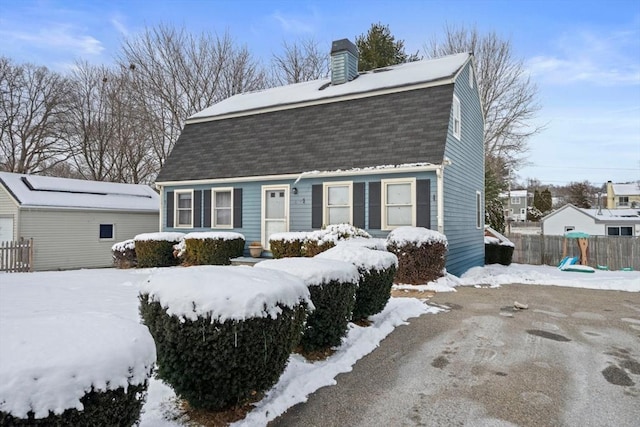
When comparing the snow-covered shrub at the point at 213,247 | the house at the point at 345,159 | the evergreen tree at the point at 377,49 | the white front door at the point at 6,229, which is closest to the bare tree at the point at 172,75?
the evergreen tree at the point at 377,49

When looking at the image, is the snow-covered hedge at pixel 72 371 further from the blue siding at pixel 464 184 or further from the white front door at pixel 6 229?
the white front door at pixel 6 229

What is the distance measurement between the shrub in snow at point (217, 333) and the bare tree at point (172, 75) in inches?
923

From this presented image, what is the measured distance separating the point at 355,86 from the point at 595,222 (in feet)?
78.5

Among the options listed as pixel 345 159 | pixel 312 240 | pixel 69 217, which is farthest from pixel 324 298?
pixel 69 217

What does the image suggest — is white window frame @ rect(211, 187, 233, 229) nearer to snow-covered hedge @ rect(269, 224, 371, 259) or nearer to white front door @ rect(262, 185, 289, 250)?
white front door @ rect(262, 185, 289, 250)

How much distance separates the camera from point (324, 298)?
14.3 feet

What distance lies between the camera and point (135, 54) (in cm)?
2427

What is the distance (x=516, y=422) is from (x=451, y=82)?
1022cm

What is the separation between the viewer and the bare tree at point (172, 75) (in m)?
24.2

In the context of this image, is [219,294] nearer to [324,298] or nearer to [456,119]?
[324,298]

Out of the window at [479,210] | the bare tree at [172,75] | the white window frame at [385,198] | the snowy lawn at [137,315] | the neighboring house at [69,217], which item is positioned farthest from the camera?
the bare tree at [172,75]

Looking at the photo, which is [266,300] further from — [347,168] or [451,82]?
[451,82]

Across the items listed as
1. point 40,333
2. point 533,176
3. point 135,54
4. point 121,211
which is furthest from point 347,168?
point 533,176

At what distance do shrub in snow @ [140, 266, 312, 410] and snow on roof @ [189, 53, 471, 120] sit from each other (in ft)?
34.4
